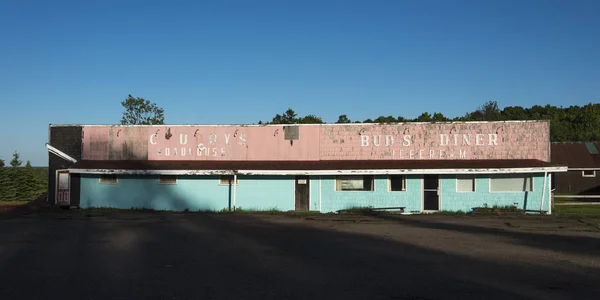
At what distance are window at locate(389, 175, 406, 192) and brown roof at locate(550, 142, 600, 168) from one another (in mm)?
23062

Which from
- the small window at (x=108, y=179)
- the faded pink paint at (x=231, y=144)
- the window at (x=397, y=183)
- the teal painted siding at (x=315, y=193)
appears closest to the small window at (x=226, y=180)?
the faded pink paint at (x=231, y=144)

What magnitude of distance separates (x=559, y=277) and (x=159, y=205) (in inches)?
804

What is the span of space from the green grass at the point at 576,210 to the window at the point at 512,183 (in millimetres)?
1892

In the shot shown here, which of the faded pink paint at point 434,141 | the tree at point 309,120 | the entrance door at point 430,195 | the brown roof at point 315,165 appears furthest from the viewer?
the tree at point 309,120

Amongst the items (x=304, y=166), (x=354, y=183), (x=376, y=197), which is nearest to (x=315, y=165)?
(x=304, y=166)

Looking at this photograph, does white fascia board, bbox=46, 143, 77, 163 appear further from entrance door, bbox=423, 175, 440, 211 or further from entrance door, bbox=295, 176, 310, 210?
entrance door, bbox=423, 175, 440, 211

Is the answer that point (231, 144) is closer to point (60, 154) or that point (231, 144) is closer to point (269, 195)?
point (269, 195)

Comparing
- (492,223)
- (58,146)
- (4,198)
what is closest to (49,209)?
(58,146)

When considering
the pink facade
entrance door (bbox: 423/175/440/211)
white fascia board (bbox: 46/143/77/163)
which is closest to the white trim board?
entrance door (bbox: 423/175/440/211)

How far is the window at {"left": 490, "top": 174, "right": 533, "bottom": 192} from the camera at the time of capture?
82.5ft

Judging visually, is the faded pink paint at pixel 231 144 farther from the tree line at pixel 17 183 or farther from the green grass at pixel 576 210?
the tree line at pixel 17 183

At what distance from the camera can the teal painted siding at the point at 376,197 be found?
25.7 meters

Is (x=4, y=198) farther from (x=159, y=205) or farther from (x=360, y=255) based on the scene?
(x=360, y=255)

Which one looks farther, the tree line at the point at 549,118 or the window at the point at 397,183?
the tree line at the point at 549,118
